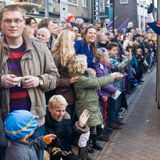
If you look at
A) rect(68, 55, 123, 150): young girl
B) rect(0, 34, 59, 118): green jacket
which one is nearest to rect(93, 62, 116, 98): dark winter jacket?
rect(68, 55, 123, 150): young girl

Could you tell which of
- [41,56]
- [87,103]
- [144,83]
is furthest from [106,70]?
[144,83]

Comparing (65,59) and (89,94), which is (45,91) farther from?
(89,94)

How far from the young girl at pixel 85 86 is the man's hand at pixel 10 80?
5.32ft

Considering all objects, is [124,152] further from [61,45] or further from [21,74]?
[21,74]

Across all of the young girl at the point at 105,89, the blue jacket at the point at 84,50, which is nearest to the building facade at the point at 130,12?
the young girl at the point at 105,89

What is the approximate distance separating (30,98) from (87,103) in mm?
1708

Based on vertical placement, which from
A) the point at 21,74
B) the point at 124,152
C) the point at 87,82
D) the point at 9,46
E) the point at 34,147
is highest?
the point at 9,46

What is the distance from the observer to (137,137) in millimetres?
5855

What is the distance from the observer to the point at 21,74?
3014 mm

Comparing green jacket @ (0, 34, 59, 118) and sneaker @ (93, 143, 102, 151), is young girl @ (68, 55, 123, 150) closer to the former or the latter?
sneaker @ (93, 143, 102, 151)

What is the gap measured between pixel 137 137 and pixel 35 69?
3.23 m

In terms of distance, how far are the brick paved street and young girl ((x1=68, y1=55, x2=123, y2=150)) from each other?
0.64m

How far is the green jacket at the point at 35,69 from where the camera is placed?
2982 millimetres

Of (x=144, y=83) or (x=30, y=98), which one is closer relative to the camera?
(x=30, y=98)
